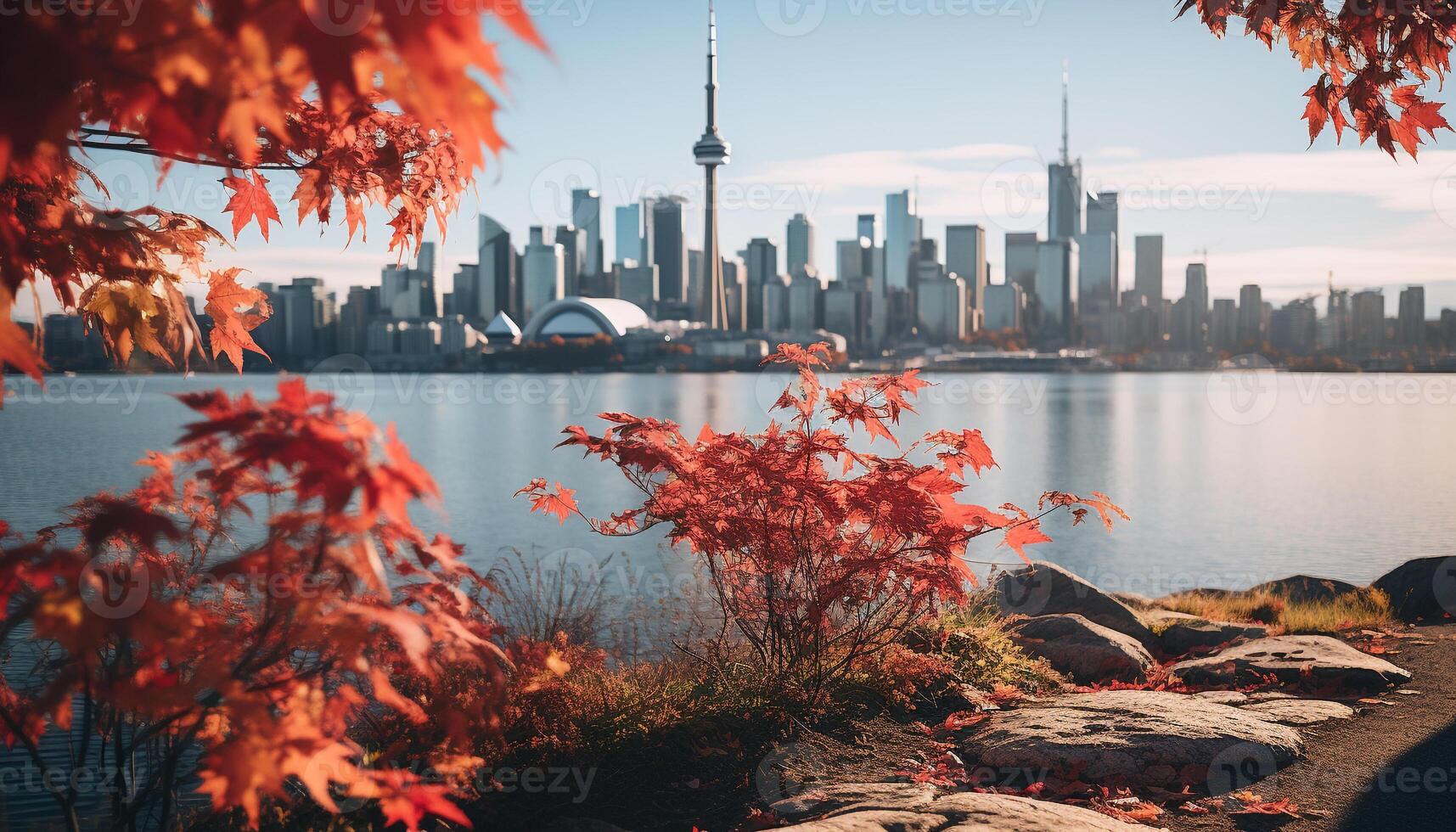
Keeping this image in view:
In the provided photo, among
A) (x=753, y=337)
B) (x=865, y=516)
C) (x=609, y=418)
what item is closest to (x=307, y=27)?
(x=609, y=418)

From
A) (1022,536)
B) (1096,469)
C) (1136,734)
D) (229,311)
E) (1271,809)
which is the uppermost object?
(229,311)

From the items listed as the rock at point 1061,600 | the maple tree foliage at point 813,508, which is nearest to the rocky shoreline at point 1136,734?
the rock at point 1061,600

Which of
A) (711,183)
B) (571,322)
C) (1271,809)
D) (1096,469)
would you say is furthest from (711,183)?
(1271,809)

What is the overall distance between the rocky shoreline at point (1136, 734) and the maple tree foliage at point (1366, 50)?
3681 mm

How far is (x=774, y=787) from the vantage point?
555cm

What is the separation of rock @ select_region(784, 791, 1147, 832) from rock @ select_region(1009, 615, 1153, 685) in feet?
13.0

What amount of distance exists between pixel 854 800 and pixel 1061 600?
726cm

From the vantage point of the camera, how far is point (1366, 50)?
219 inches

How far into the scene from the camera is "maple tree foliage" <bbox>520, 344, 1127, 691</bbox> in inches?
235

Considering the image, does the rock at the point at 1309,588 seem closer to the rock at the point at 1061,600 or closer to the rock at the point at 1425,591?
the rock at the point at 1425,591

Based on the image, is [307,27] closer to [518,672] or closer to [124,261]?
[124,261]

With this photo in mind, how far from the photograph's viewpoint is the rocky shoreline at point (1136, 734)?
191 inches

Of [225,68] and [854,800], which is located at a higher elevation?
[225,68]

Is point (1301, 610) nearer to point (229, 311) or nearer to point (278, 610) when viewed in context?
point (229, 311)
